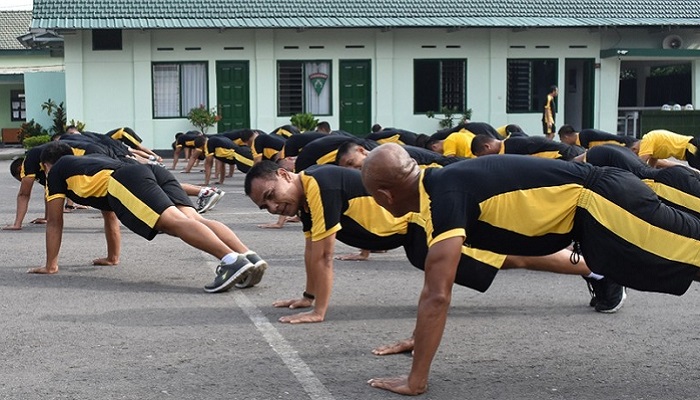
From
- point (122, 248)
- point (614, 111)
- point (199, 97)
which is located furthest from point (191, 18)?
point (122, 248)

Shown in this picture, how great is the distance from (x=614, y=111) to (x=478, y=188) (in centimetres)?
2868

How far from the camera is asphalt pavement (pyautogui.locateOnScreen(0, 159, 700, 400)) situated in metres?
5.79

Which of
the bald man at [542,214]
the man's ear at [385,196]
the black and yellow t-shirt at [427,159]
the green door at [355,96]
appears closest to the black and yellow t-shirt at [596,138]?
the black and yellow t-shirt at [427,159]

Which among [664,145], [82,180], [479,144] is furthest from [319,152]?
[664,145]

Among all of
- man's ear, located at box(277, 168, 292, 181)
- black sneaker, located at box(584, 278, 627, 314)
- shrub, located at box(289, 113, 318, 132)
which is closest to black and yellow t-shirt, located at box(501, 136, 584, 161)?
black sneaker, located at box(584, 278, 627, 314)

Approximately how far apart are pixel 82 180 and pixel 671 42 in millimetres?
27098

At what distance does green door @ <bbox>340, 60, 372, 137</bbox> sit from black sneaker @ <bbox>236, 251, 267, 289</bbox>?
22.4 meters

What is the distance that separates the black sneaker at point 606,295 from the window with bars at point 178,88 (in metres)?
24.0

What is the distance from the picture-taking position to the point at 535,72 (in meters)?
32.2

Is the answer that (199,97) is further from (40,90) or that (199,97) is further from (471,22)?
(40,90)

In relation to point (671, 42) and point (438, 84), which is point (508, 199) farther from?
point (671, 42)

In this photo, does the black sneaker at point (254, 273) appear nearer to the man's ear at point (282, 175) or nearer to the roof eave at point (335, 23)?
the man's ear at point (282, 175)

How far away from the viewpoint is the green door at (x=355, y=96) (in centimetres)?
3119

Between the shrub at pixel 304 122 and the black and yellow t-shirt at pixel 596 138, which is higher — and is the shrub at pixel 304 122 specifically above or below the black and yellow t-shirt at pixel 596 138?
below
